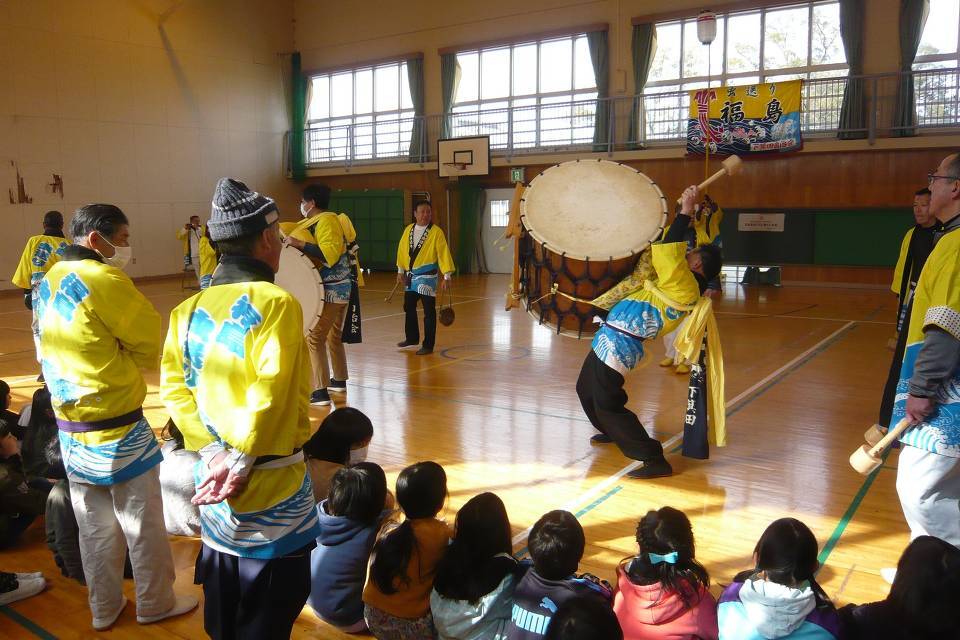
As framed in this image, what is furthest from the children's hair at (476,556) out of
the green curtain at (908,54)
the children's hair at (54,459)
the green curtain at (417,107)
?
the green curtain at (417,107)

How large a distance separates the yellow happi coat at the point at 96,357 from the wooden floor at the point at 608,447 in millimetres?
647

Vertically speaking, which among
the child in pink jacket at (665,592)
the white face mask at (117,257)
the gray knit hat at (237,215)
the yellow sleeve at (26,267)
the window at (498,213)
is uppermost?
the window at (498,213)

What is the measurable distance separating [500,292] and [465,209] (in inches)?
181

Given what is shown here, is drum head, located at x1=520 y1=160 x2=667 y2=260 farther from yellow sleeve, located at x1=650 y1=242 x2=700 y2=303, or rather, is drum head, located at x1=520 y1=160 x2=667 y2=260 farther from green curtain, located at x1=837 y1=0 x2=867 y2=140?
green curtain, located at x1=837 y1=0 x2=867 y2=140

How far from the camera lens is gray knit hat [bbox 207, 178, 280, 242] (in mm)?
1767

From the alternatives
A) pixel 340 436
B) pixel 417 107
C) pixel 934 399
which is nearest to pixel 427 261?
pixel 340 436

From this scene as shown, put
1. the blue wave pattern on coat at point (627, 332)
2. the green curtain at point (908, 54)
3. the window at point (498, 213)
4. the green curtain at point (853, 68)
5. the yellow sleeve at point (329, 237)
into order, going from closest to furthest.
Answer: the blue wave pattern on coat at point (627, 332) → the yellow sleeve at point (329, 237) → the green curtain at point (908, 54) → the green curtain at point (853, 68) → the window at point (498, 213)

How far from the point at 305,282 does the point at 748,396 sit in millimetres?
3471

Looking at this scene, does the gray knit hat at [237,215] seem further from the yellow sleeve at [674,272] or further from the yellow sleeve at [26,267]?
the yellow sleeve at [26,267]

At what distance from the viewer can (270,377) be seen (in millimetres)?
1657

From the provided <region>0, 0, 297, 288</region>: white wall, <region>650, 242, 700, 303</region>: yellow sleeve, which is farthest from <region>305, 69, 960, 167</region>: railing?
<region>650, 242, 700, 303</region>: yellow sleeve

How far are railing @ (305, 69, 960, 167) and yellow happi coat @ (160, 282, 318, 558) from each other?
515 inches

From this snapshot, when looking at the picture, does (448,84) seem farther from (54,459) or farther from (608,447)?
(54,459)

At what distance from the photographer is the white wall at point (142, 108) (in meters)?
14.6
